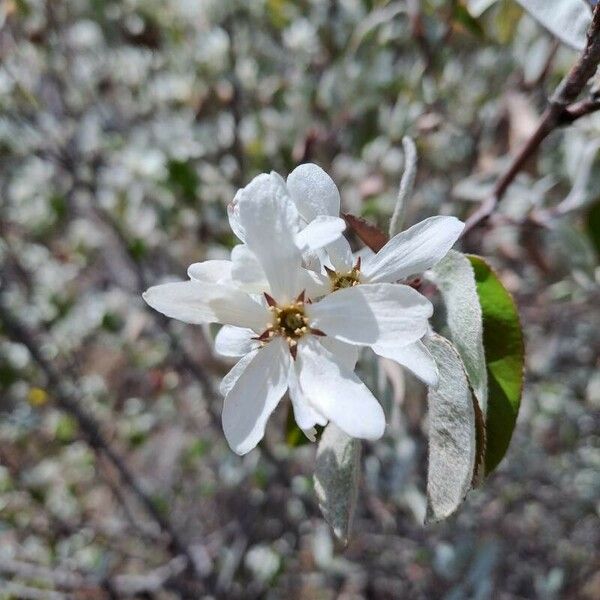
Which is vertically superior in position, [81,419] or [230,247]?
[230,247]

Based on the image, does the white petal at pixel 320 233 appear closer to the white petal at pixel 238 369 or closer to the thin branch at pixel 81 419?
the white petal at pixel 238 369

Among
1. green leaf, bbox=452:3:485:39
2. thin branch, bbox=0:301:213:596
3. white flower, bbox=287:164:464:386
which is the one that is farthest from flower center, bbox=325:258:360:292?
thin branch, bbox=0:301:213:596

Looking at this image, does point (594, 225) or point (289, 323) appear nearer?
point (289, 323)

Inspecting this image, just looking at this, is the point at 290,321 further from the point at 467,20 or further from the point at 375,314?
the point at 467,20

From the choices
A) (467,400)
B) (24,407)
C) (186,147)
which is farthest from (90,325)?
(467,400)

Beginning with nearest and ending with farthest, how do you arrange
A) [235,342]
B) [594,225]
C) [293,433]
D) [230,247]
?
[235,342] < [293,433] < [594,225] < [230,247]

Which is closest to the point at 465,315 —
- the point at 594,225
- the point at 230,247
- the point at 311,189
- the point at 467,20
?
the point at 311,189

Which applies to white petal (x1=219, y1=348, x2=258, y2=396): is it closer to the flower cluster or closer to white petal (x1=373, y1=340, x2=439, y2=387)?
the flower cluster

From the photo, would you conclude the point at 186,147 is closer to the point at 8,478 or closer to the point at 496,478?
the point at 8,478
